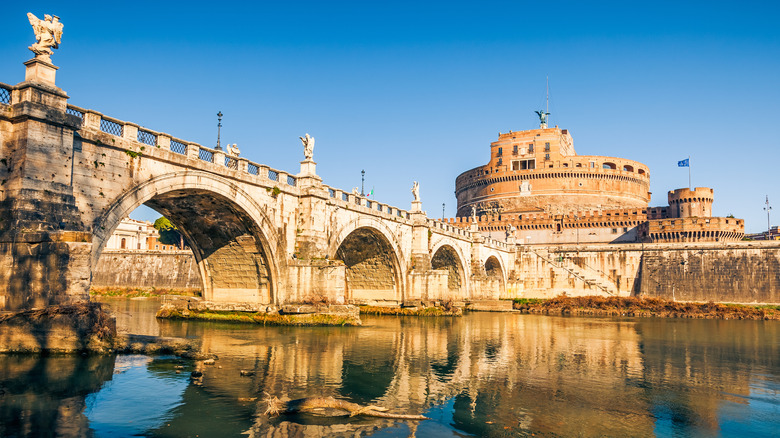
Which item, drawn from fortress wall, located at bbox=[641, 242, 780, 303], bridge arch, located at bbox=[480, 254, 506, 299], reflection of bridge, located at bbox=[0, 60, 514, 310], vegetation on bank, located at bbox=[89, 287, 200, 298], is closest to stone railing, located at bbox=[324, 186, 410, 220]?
reflection of bridge, located at bbox=[0, 60, 514, 310]

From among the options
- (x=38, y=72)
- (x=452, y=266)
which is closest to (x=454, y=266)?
(x=452, y=266)

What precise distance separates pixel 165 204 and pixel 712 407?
21.7 metres

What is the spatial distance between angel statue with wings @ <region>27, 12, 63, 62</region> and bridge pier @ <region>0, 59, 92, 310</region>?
0.36 metres

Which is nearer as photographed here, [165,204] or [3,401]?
[3,401]

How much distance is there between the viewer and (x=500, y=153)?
94.1 m

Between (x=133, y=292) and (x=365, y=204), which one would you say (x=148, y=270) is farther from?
(x=365, y=204)

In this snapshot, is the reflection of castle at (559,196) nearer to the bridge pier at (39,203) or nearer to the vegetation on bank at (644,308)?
the vegetation on bank at (644,308)

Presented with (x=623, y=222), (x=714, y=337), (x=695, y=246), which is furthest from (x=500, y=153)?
(x=714, y=337)

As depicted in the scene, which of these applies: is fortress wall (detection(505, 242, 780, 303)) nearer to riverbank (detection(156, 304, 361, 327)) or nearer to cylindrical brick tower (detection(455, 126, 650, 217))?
cylindrical brick tower (detection(455, 126, 650, 217))

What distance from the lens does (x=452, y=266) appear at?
2009 inches

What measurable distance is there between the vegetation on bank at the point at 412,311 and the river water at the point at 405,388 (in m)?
14.1

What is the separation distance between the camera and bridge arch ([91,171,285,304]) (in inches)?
875

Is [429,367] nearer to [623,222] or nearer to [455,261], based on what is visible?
[455,261]

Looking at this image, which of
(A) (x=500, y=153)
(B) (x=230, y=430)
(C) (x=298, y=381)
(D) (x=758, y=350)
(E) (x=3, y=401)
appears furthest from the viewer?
(A) (x=500, y=153)
